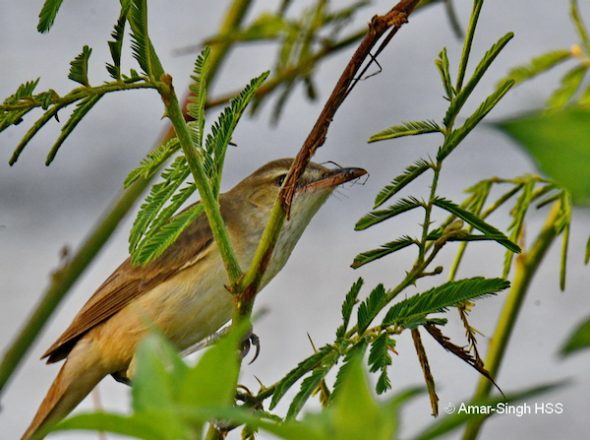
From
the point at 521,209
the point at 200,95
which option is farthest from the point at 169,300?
the point at 200,95

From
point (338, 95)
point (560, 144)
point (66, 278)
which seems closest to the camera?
point (560, 144)

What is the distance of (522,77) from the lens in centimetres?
190

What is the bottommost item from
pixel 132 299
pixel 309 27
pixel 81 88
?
pixel 132 299

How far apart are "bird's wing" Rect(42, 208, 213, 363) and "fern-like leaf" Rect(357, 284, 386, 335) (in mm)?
1577

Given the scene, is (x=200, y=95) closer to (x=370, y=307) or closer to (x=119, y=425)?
(x=370, y=307)

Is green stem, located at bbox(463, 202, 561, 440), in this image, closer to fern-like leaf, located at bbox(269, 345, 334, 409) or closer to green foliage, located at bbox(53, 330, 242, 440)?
fern-like leaf, located at bbox(269, 345, 334, 409)

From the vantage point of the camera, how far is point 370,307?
1106 millimetres

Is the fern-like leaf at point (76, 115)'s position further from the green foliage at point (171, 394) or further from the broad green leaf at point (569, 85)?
the broad green leaf at point (569, 85)

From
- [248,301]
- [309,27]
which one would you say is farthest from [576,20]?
[248,301]

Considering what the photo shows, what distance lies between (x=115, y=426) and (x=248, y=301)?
0.53 m

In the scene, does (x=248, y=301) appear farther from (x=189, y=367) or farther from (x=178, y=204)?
(x=189, y=367)

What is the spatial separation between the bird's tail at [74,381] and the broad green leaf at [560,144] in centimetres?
243

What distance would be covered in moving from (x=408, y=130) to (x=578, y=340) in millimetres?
769

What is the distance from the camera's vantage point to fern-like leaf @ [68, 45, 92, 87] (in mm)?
1050
